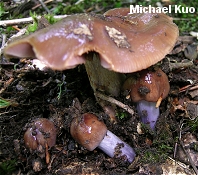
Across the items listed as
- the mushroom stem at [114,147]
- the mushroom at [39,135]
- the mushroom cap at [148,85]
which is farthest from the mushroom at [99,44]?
the mushroom stem at [114,147]

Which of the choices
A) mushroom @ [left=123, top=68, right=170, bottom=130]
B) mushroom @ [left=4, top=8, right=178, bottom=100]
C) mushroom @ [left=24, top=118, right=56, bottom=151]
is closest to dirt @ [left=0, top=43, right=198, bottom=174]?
mushroom @ [left=24, top=118, right=56, bottom=151]

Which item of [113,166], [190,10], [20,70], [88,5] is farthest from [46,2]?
[113,166]

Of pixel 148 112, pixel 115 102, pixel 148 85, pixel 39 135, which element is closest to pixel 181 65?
pixel 148 112

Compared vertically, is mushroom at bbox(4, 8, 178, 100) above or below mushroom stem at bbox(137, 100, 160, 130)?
above

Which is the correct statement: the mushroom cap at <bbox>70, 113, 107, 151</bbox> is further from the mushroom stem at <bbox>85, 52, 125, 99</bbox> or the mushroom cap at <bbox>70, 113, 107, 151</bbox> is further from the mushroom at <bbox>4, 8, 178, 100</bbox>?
the mushroom at <bbox>4, 8, 178, 100</bbox>

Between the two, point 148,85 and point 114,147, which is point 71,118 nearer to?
point 114,147

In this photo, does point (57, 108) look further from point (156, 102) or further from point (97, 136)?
point (156, 102)
